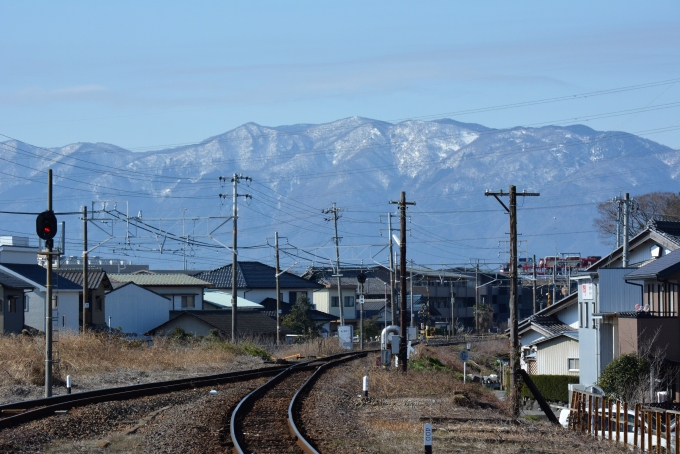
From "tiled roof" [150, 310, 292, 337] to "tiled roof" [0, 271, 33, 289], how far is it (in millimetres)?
10692

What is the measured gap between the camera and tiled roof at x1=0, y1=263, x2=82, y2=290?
50.3 metres

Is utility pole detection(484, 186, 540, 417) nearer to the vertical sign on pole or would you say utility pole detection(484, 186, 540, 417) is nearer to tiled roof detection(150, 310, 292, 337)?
the vertical sign on pole

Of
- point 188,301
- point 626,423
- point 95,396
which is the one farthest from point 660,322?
point 188,301

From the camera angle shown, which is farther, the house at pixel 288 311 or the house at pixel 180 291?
the house at pixel 288 311

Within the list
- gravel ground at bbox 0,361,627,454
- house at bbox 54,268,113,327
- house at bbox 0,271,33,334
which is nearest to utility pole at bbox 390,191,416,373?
gravel ground at bbox 0,361,627,454

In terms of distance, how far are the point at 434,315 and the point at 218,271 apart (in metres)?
26.9

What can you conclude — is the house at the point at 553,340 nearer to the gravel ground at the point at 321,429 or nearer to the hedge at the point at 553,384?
the hedge at the point at 553,384

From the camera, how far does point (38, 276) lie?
168 ft

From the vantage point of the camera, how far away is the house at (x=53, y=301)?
49.8 meters

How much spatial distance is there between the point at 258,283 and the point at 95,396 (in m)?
53.8

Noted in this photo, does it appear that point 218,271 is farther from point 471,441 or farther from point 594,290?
point 471,441

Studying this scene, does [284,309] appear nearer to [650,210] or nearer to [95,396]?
[650,210]

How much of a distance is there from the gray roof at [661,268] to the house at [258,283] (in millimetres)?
43456

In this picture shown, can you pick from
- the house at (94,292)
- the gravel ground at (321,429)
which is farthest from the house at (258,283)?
the gravel ground at (321,429)
